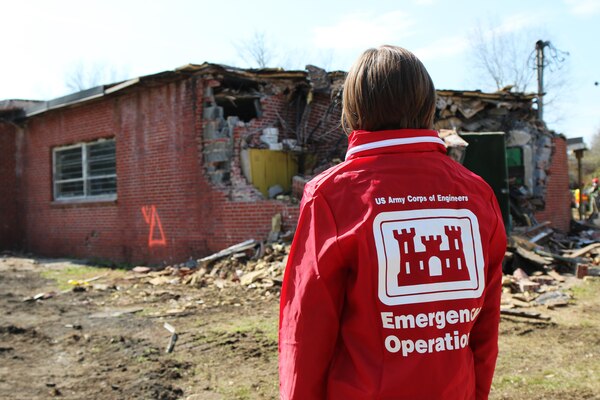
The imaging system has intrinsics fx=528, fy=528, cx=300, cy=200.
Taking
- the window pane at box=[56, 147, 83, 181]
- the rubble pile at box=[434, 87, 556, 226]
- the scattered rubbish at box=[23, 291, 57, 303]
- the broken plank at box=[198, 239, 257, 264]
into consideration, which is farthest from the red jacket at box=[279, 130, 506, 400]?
the window pane at box=[56, 147, 83, 181]

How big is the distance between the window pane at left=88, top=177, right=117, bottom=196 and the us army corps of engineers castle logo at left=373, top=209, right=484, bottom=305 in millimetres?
11541

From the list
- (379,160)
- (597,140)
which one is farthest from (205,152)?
(597,140)

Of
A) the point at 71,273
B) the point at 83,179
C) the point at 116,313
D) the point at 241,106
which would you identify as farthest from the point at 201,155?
the point at 83,179

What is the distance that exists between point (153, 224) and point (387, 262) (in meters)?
10.2

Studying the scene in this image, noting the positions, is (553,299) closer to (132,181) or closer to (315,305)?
(315,305)

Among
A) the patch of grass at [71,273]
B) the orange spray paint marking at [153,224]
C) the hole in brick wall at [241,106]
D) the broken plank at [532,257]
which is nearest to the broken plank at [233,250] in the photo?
the orange spray paint marking at [153,224]

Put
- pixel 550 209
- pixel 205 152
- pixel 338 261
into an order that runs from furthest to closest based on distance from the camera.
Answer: pixel 550 209 < pixel 205 152 < pixel 338 261

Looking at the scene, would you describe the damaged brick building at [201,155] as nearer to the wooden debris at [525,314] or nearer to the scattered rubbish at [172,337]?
the scattered rubbish at [172,337]

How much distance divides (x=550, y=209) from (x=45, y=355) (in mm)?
10692

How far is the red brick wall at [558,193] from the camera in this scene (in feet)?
39.1

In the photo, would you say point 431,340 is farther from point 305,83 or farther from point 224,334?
point 305,83

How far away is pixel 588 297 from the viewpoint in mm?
6824

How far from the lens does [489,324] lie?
5.01 ft

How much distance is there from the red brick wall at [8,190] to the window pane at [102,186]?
3.36 metres
